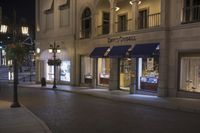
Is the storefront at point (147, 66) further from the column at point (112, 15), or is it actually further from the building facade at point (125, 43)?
the column at point (112, 15)

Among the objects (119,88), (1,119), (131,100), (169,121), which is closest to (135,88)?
(119,88)

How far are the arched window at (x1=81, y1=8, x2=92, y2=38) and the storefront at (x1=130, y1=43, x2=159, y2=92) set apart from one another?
812 centimetres

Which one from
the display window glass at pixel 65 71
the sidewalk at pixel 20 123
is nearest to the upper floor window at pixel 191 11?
the sidewalk at pixel 20 123

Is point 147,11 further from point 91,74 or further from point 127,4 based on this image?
point 91,74

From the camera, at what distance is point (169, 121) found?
12766 millimetres

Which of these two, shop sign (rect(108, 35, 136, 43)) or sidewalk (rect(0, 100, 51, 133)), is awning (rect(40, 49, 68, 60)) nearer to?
shop sign (rect(108, 35, 136, 43))

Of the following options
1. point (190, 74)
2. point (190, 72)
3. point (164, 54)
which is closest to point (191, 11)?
point (164, 54)

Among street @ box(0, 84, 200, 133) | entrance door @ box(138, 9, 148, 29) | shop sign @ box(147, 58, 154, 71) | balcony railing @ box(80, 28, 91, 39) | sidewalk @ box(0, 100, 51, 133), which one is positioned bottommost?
street @ box(0, 84, 200, 133)

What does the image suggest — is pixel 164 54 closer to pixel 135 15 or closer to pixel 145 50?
pixel 145 50

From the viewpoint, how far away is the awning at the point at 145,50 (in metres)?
22.1

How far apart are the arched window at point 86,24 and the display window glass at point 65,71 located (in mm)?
3408

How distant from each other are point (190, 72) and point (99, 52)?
9.02 meters

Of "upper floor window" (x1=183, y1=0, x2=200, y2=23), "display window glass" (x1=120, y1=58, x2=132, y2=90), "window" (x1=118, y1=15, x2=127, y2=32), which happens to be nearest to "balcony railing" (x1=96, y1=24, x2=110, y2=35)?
"window" (x1=118, y1=15, x2=127, y2=32)

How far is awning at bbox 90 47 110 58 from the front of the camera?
2725 cm
